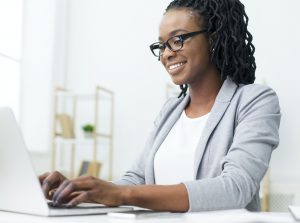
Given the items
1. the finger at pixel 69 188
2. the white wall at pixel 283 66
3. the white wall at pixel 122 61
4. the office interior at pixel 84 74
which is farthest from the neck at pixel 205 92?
the white wall at pixel 122 61

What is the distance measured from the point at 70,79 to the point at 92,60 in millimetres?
276

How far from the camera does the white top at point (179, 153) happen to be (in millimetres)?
1390

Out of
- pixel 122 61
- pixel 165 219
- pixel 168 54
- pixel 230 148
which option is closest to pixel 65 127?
pixel 122 61

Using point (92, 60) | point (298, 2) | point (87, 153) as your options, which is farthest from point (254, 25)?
point (87, 153)

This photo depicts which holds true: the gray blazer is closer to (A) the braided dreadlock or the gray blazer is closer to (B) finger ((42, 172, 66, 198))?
(A) the braided dreadlock

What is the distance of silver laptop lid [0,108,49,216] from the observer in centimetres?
90

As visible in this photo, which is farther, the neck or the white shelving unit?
the white shelving unit

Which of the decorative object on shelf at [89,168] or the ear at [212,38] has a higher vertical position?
the ear at [212,38]

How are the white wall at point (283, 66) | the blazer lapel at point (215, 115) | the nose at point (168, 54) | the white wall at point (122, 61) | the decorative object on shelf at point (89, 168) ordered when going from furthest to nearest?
the white wall at point (122, 61)
the decorative object on shelf at point (89, 168)
the white wall at point (283, 66)
the nose at point (168, 54)
the blazer lapel at point (215, 115)

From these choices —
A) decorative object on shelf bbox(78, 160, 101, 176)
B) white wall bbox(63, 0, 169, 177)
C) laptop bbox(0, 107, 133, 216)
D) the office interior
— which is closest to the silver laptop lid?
laptop bbox(0, 107, 133, 216)

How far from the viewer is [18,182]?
37.0 inches

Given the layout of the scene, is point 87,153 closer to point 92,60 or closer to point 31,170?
point 92,60

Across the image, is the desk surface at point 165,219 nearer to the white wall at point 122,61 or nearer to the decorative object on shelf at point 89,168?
the decorative object on shelf at point 89,168

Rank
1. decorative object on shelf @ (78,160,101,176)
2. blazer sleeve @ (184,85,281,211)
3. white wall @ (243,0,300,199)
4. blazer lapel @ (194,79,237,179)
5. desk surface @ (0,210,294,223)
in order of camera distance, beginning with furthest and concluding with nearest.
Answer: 1. decorative object on shelf @ (78,160,101,176)
2. white wall @ (243,0,300,199)
3. blazer lapel @ (194,79,237,179)
4. blazer sleeve @ (184,85,281,211)
5. desk surface @ (0,210,294,223)
